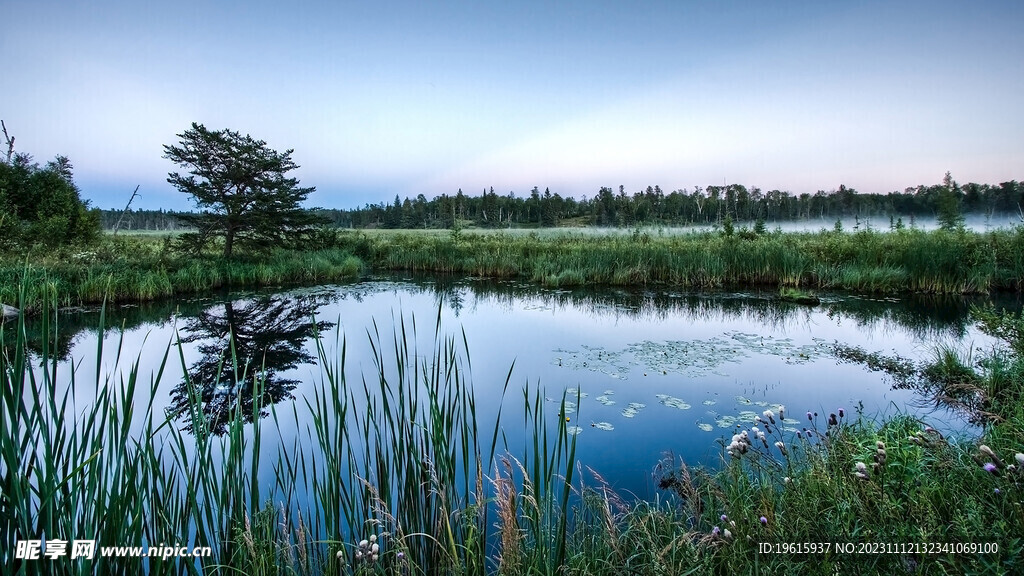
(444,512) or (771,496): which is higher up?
(444,512)

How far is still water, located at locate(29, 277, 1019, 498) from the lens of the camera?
477 centimetres

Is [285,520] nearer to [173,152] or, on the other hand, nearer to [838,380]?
[838,380]

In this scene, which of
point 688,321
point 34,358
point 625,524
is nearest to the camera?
point 625,524

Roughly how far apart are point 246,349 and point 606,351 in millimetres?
6218

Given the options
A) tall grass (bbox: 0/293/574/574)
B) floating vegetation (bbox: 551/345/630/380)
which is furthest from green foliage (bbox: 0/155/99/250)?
tall grass (bbox: 0/293/574/574)

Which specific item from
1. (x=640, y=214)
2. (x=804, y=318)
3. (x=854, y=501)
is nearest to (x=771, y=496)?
(x=854, y=501)

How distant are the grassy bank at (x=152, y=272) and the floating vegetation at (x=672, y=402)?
9.24 m

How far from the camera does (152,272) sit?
13.1 meters

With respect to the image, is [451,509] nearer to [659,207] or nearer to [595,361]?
[595,361]

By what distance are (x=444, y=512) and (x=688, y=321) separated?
9.23 metres

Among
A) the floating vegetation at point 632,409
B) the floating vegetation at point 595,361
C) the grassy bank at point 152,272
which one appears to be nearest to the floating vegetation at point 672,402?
the floating vegetation at point 632,409

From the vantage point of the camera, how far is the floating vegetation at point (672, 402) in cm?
537

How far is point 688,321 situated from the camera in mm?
10250

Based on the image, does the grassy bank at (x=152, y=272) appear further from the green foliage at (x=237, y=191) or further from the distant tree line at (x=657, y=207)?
the distant tree line at (x=657, y=207)
